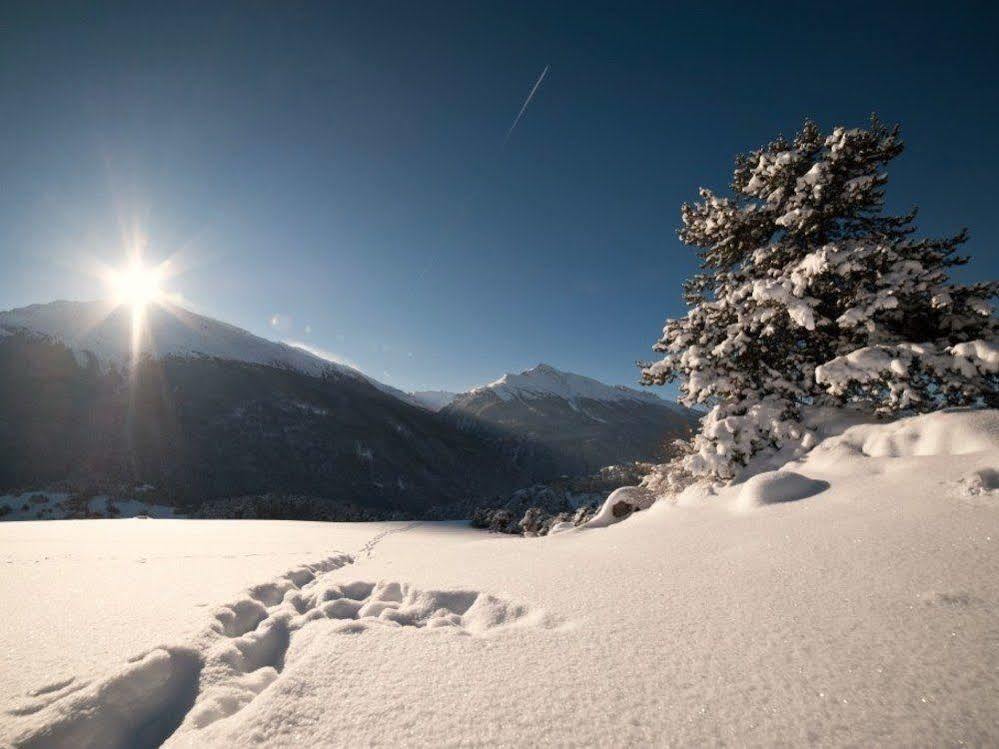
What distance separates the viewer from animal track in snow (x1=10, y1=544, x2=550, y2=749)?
115cm

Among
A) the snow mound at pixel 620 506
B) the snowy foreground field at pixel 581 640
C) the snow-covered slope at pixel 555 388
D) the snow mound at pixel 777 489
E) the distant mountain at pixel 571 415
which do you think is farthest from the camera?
the snow-covered slope at pixel 555 388

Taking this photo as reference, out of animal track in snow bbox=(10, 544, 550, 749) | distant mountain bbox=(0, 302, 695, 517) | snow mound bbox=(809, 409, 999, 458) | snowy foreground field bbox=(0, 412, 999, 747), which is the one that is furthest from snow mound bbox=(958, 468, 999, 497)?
distant mountain bbox=(0, 302, 695, 517)

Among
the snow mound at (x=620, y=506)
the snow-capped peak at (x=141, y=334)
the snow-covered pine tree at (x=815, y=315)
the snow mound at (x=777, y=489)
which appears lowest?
the snow mound at (x=620, y=506)

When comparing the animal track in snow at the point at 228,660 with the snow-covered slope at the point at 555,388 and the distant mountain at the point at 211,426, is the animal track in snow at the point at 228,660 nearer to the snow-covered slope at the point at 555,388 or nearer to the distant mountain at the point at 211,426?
the distant mountain at the point at 211,426

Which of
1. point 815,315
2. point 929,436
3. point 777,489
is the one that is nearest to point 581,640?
point 777,489

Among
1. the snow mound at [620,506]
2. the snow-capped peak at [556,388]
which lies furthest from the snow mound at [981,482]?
the snow-capped peak at [556,388]

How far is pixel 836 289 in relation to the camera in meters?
5.00

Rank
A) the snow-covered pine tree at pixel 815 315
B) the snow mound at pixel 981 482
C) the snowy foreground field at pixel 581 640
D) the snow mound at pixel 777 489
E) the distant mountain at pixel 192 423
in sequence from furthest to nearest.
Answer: the distant mountain at pixel 192 423 < the snow-covered pine tree at pixel 815 315 < the snow mound at pixel 777 489 < the snow mound at pixel 981 482 < the snowy foreground field at pixel 581 640

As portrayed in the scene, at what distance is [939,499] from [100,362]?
52.9 meters

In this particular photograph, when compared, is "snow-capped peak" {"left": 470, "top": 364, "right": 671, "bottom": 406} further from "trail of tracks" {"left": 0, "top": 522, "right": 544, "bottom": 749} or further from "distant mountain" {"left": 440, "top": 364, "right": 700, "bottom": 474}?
"trail of tracks" {"left": 0, "top": 522, "right": 544, "bottom": 749}

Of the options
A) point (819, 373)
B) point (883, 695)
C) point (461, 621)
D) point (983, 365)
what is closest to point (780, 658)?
point (883, 695)

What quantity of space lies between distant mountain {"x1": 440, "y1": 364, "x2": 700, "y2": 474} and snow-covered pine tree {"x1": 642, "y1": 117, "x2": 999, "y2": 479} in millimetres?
48913

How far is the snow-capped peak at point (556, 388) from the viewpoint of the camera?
11056 cm

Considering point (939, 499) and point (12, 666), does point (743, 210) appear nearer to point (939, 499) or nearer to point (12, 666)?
point (939, 499)
